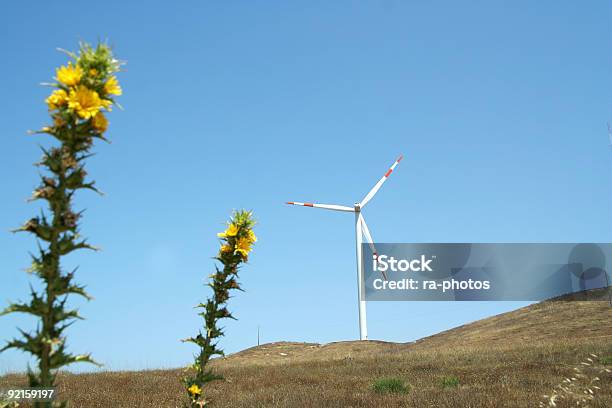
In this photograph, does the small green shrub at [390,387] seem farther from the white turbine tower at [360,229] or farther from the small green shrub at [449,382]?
the white turbine tower at [360,229]

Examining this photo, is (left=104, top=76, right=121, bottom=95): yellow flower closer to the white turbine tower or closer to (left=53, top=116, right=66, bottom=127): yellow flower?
(left=53, top=116, right=66, bottom=127): yellow flower

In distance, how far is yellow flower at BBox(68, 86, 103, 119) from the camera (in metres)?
3.75

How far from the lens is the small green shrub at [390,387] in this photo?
1431cm

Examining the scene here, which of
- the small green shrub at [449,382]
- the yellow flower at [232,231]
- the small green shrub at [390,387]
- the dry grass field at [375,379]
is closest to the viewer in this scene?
the yellow flower at [232,231]

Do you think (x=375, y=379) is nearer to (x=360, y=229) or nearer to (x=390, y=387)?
(x=390, y=387)

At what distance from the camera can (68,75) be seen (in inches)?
153

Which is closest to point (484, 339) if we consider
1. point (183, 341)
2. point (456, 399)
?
point (456, 399)

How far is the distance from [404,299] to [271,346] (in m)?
12.1

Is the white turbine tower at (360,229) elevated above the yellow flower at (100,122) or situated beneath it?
elevated above

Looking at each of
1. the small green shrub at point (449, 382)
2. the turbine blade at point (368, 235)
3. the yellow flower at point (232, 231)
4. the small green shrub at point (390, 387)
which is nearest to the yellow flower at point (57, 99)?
the yellow flower at point (232, 231)

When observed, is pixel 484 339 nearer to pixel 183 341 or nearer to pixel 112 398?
pixel 112 398

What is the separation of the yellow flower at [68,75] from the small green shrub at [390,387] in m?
12.2

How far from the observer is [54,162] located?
371cm

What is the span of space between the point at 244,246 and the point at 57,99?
2.56 meters
